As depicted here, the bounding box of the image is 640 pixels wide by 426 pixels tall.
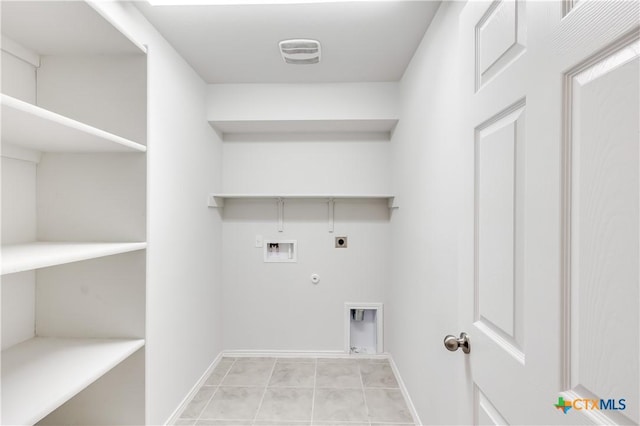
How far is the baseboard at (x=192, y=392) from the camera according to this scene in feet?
6.80

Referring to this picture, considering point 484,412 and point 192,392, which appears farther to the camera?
point 192,392

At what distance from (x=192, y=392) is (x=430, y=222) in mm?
2050

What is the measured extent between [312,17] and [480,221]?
1514 mm

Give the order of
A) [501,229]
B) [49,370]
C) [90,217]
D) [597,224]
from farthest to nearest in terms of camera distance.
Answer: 1. [90,217]
2. [49,370]
3. [501,229]
4. [597,224]

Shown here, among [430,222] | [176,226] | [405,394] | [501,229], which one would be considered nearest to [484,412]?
[501,229]

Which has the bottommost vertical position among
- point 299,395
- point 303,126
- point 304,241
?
point 299,395

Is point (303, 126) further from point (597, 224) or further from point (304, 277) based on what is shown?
point (597, 224)

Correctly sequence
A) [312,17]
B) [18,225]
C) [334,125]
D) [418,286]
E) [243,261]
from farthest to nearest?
1. [243,261]
2. [334,125]
3. [418,286]
4. [312,17]
5. [18,225]

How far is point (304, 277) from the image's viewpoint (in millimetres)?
3076

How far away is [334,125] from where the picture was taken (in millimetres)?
2867

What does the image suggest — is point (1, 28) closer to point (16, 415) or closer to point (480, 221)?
point (16, 415)

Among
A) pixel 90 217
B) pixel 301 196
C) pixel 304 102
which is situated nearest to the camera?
pixel 90 217

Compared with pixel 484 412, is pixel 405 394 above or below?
below

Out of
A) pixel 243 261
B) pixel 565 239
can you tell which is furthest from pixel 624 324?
pixel 243 261
